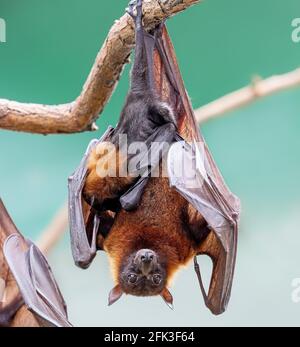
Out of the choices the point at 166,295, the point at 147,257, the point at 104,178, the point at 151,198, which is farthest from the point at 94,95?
the point at 166,295

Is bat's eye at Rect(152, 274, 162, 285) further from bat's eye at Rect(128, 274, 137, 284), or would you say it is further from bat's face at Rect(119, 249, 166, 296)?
bat's eye at Rect(128, 274, 137, 284)

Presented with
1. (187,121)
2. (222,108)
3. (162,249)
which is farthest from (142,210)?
(222,108)

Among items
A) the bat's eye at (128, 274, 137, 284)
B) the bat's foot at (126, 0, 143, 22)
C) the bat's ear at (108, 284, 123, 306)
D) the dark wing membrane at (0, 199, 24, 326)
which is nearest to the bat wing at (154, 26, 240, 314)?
the bat's foot at (126, 0, 143, 22)

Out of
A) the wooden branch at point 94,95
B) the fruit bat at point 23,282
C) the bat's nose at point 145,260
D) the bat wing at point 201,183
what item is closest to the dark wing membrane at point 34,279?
the fruit bat at point 23,282

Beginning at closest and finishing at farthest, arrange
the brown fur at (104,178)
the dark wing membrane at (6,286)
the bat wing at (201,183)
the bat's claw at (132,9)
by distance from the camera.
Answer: the bat wing at (201,183), the bat's claw at (132,9), the brown fur at (104,178), the dark wing membrane at (6,286)

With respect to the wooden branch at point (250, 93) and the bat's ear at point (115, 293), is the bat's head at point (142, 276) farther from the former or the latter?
the wooden branch at point (250, 93)

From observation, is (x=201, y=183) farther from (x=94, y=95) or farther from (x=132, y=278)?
(x=94, y=95)

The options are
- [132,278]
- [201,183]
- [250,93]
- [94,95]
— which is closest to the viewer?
[201,183]
